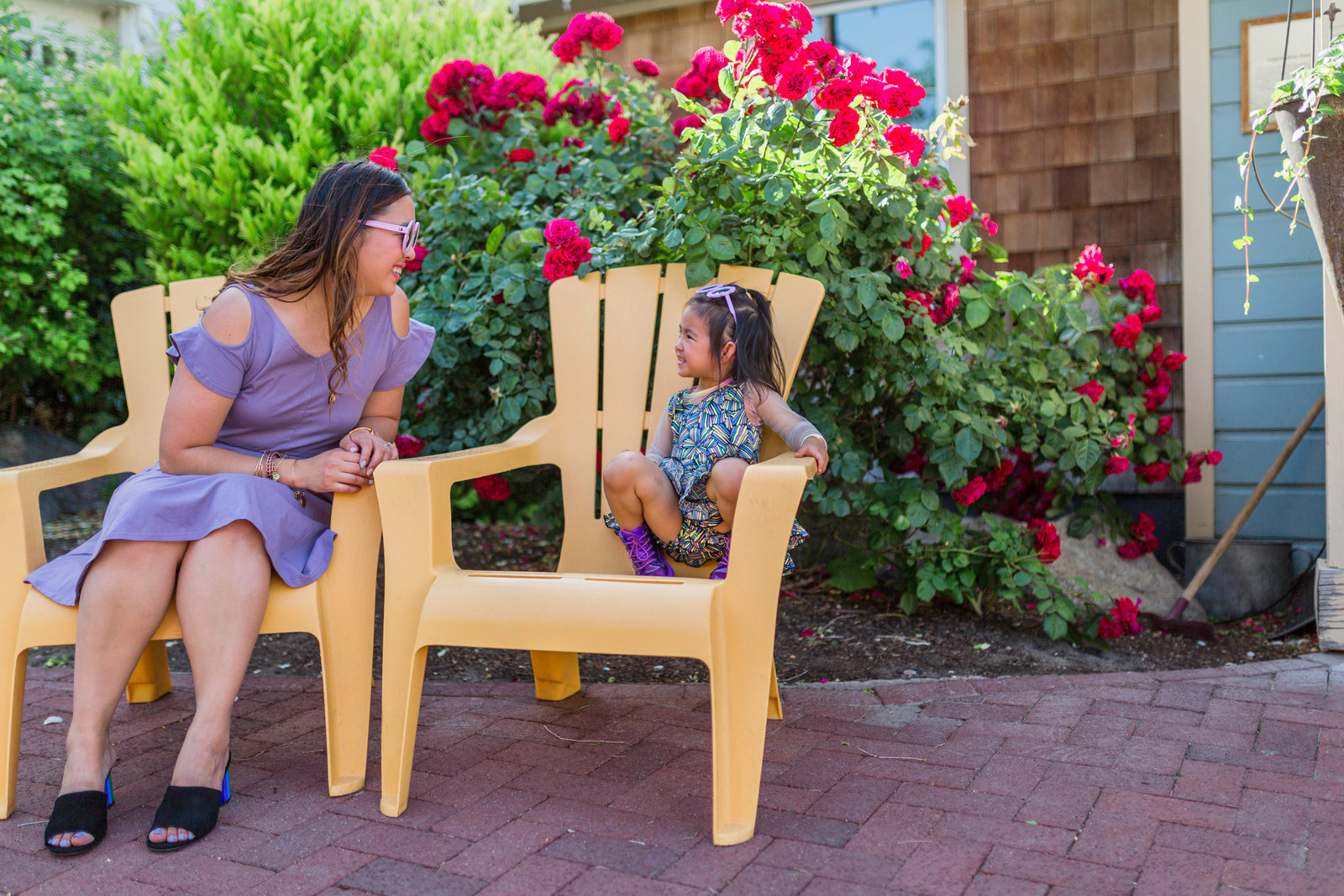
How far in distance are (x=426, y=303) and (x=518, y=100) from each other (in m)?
0.73

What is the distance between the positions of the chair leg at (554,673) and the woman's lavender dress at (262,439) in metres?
0.60

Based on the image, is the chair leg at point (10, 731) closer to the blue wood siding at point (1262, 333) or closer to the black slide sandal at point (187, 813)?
the black slide sandal at point (187, 813)

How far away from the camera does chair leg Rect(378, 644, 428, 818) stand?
1.80m

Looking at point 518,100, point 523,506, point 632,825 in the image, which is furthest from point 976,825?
point 523,506

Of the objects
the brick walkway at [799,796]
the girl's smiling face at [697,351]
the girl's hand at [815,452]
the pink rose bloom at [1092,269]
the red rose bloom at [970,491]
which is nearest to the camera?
the brick walkway at [799,796]

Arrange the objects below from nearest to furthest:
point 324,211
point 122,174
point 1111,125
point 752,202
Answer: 1. point 324,211
2. point 752,202
3. point 1111,125
4. point 122,174

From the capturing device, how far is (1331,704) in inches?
88.7

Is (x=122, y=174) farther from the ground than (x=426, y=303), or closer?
farther from the ground

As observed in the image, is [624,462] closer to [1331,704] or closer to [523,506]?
[1331,704]

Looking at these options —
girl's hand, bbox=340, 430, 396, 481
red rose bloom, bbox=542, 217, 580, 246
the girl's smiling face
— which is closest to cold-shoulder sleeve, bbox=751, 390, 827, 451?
the girl's smiling face

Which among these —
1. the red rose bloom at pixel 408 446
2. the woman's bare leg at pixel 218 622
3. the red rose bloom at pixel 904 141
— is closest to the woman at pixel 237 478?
the woman's bare leg at pixel 218 622

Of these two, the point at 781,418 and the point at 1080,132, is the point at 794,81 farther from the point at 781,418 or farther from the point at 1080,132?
the point at 1080,132

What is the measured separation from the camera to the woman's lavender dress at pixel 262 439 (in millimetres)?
1804

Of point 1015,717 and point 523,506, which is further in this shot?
point 523,506
